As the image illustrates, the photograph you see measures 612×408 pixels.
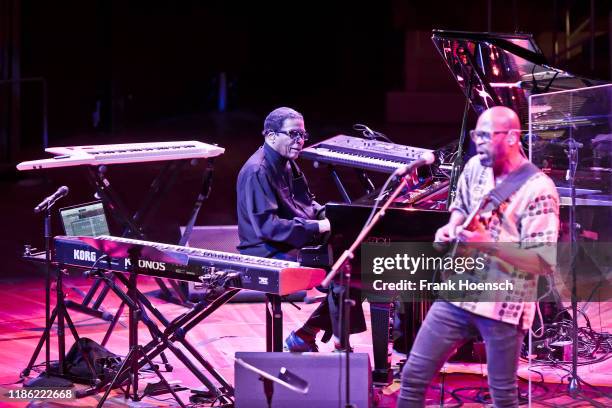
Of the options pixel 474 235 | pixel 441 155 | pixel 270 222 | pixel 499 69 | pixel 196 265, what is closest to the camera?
pixel 474 235

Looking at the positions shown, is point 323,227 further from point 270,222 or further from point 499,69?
point 499,69

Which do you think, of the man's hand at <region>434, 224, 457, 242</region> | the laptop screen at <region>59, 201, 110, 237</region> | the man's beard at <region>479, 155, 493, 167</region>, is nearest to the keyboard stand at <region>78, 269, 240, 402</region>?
the laptop screen at <region>59, 201, 110, 237</region>

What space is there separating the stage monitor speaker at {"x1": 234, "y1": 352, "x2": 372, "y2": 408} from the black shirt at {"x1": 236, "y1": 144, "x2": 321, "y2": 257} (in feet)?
3.67

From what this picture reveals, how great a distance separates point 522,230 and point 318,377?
1268 mm

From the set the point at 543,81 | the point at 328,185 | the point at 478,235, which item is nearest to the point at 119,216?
the point at 543,81

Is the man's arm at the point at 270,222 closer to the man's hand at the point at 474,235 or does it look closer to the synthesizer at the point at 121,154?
the synthesizer at the point at 121,154

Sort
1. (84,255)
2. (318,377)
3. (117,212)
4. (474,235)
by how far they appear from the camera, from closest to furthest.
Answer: (474,235) < (318,377) < (84,255) < (117,212)

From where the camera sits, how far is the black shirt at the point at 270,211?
5859 millimetres

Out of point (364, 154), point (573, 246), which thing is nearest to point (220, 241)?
point (364, 154)

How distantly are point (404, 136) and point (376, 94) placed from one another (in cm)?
434

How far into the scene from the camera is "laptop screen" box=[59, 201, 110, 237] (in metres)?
6.62

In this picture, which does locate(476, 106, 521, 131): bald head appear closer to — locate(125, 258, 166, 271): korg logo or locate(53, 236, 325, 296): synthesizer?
locate(53, 236, 325, 296): synthesizer

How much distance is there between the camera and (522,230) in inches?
160

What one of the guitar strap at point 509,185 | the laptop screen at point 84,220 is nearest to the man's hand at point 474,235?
the guitar strap at point 509,185
